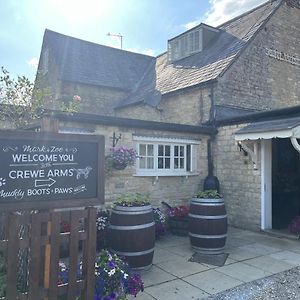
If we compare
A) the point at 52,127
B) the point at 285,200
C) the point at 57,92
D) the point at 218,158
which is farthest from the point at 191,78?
the point at 52,127

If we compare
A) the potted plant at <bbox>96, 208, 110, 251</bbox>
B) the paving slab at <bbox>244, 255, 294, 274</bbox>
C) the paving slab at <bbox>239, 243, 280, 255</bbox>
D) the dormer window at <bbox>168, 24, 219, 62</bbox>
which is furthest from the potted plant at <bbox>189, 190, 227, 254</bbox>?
the dormer window at <bbox>168, 24, 219, 62</bbox>

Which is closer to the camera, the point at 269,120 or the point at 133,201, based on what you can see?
the point at 133,201

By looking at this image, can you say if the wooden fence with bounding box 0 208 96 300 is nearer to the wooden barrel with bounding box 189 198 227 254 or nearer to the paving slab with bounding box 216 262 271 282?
the paving slab with bounding box 216 262 271 282

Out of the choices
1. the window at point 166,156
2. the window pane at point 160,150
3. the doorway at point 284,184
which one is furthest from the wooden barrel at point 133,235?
the doorway at point 284,184

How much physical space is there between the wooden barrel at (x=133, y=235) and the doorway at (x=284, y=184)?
4.65 meters

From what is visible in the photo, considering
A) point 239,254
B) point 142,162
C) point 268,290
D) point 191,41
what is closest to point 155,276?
point 268,290

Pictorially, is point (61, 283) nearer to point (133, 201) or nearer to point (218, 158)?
point (133, 201)

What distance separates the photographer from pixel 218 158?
889 centimetres

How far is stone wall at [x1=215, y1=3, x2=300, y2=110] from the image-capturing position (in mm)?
10320

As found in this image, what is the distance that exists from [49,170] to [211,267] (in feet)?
11.3

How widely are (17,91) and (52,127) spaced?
80.8 inches

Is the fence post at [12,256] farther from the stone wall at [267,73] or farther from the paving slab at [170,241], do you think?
the stone wall at [267,73]

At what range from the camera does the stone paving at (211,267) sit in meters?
4.25

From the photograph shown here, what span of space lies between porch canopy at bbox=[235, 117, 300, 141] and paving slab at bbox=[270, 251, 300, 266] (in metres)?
2.38
